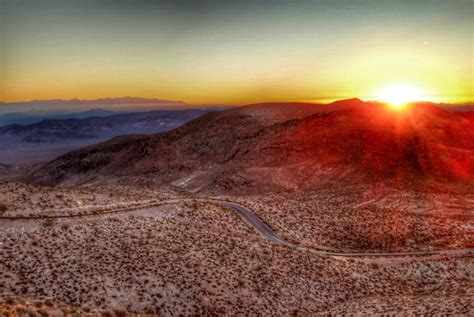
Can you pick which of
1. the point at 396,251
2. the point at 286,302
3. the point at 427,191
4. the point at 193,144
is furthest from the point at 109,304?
the point at 193,144

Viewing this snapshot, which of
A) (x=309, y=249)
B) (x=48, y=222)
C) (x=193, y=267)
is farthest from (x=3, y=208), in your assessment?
(x=309, y=249)

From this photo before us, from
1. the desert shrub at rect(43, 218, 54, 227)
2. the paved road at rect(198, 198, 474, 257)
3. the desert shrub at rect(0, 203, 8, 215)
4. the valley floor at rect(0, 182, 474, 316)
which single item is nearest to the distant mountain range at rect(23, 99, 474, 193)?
the paved road at rect(198, 198, 474, 257)

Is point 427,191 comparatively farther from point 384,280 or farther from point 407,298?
point 407,298

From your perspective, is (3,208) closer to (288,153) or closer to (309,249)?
(309,249)

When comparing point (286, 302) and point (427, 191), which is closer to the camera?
point (286, 302)

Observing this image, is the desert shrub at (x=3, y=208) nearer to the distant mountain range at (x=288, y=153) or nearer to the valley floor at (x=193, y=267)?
the valley floor at (x=193, y=267)

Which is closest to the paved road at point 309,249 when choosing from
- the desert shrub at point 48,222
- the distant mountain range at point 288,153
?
the desert shrub at point 48,222

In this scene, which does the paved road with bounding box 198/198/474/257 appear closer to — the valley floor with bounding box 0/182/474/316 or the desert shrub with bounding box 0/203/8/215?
the valley floor with bounding box 0/182/474/316
